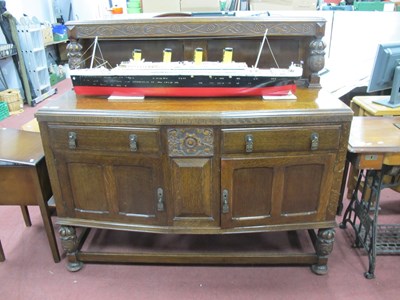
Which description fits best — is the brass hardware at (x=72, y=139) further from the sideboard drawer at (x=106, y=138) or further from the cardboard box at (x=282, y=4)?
the cardboard box at (x=282, y=4)

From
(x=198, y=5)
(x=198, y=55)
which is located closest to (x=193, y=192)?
(x=198, y=55)

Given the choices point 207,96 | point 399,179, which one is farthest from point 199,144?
point 399,179

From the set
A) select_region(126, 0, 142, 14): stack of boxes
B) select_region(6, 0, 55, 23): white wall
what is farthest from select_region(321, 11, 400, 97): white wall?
select_region(6, 0, 55, 23): white wall

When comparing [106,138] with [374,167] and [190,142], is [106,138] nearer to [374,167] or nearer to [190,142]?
[190,142]

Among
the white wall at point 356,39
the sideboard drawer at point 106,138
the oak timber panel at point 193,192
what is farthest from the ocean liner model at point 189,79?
the white wall at point 356,39

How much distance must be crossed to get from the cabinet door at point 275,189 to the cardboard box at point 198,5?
1.73 m

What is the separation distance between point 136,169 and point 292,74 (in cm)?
82

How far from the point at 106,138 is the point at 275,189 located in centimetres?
79

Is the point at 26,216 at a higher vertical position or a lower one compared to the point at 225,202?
lower

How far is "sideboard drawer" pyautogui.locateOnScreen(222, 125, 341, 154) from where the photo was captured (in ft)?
4.62

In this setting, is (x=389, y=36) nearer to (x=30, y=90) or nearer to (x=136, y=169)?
(x=136, y=169)

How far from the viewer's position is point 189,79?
59.9 inches

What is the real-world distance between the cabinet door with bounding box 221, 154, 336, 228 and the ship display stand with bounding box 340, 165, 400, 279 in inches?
13.1

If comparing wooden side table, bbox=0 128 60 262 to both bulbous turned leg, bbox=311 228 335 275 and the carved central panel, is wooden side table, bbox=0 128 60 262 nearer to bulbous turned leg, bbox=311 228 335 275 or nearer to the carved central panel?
the carved central panel
